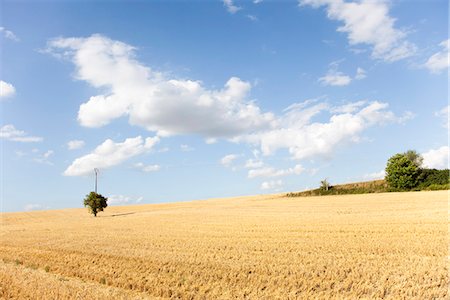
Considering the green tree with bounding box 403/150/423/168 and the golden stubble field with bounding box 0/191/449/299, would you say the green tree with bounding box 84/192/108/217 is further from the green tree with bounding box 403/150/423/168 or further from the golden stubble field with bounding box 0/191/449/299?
the green tree with bounding box 403/150/423/168

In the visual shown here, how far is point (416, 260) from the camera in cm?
1431

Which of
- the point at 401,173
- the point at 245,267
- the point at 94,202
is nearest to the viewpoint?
the point at 245,267

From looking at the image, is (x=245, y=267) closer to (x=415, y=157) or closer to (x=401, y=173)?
(x=401, y=173)

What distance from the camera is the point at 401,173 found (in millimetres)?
73500

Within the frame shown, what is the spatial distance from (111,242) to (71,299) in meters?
12.9

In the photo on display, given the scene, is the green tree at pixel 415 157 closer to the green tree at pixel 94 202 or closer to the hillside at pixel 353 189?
the hillside at pixel 353 189

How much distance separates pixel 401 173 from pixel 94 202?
55015mm

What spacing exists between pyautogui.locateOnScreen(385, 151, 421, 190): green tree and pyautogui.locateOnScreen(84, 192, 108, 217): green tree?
52576 mm

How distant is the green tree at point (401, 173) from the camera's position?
72.9 m

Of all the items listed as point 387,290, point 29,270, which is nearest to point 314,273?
point 387,290

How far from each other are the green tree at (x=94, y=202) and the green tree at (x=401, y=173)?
172 ft

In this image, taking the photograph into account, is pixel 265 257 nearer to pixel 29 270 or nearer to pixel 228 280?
pixel 228 280

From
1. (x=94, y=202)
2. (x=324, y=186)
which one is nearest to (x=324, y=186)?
(x=324, y=186)

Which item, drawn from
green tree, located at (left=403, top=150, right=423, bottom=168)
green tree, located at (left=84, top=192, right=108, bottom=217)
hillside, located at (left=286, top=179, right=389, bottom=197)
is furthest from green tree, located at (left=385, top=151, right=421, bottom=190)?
green tree, located at (left=84, top=192, right=108, bottom=217)
